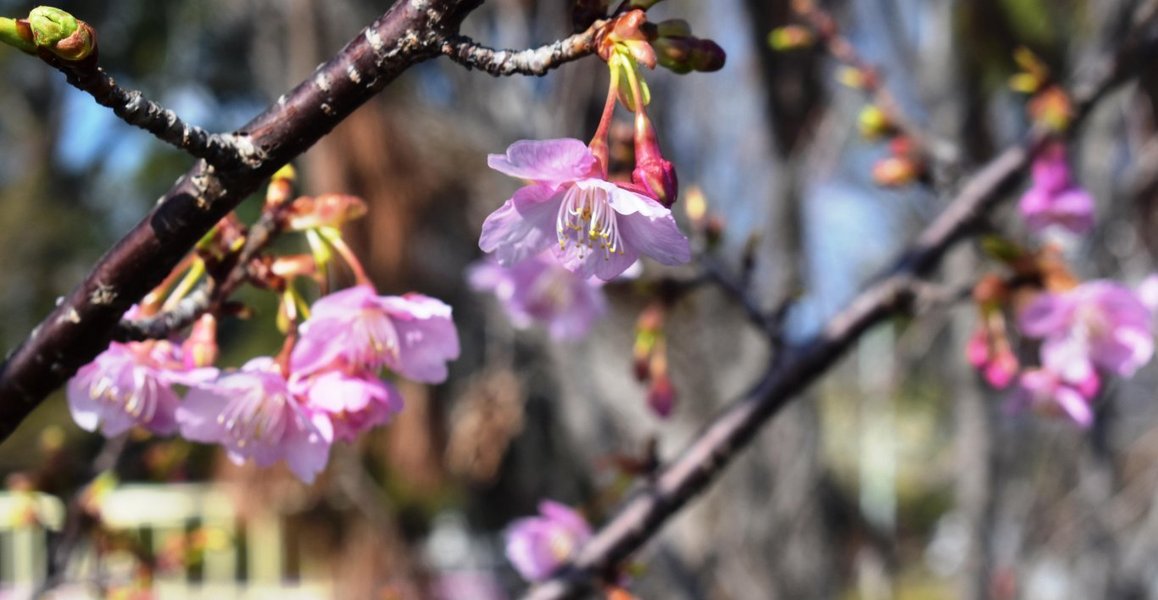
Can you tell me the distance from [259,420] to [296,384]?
7 cm

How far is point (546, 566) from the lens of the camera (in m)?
1.17

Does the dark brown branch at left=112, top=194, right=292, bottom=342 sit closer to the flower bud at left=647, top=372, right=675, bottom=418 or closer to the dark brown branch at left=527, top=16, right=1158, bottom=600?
the dark brown branch at left=527, top=16, right=1158, bottom=600

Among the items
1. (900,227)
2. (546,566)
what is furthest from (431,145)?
(900,227)

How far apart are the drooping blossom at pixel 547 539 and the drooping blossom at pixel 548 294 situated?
8.5 inches

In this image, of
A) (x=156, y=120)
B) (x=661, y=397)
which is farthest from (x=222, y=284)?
(x=661, y=397)

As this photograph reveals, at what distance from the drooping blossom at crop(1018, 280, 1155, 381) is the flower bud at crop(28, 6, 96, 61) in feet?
3.07

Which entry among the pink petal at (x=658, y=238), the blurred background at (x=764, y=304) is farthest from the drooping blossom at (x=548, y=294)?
the pink petal at (x=658, y=238)

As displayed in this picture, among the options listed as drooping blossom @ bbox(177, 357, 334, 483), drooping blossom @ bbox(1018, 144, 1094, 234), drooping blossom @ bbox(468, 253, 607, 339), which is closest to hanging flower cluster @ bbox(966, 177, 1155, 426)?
drooping blossom @ bbox(1018, 144, 1094, 234)

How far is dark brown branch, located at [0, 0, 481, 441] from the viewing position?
488 mm

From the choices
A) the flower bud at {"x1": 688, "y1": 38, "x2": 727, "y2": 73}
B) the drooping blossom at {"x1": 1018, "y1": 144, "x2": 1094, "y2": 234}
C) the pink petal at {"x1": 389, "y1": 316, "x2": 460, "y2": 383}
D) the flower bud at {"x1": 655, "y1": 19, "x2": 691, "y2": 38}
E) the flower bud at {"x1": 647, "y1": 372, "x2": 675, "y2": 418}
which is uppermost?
the flower bud at {"x1": 655, "y1": 19, "x2": 691, "y2": 38}

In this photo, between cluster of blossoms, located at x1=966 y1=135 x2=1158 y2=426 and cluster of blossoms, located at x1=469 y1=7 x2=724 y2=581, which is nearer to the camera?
cluster of blossoms, located at x1=469 y1=7 x2=724 y2=581

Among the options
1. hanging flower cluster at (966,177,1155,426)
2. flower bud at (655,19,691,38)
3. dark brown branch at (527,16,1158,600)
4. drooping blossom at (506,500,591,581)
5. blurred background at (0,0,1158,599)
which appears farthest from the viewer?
blurred background at (0,0,1158,599)

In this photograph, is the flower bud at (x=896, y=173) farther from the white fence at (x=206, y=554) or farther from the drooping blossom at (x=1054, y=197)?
the white fence at (x=206, y=554)

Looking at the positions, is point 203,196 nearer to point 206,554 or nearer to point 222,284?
point 222,284
